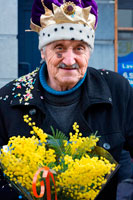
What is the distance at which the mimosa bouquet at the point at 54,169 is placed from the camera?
5.31 ft

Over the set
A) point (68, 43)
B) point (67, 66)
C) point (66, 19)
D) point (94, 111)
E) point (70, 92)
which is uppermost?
point (66, 19)

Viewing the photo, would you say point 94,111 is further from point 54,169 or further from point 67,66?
point 54,169

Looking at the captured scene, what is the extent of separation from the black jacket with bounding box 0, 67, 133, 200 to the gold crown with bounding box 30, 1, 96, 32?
0.41 meters

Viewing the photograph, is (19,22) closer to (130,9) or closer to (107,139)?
(130,9)

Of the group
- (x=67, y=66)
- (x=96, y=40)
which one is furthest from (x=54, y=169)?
(x=96, y=40)

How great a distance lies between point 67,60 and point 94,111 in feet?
1.31

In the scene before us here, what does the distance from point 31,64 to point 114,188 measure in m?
4.70

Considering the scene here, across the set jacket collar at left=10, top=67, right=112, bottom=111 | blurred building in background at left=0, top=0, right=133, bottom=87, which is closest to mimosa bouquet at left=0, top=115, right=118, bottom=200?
jacket collar at left=10, top=67, right=112, bottom=111

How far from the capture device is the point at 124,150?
8.18ft

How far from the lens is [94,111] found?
2447 mm

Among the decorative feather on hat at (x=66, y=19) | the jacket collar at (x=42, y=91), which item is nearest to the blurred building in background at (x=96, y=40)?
the jacket collar at (x=42, y=91)

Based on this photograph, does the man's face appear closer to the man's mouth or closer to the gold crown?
the man's mouth

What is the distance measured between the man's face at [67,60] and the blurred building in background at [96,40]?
3.74m

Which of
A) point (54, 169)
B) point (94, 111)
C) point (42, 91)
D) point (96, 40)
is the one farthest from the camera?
point (96, 40)
